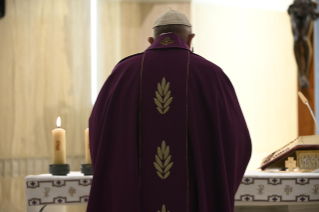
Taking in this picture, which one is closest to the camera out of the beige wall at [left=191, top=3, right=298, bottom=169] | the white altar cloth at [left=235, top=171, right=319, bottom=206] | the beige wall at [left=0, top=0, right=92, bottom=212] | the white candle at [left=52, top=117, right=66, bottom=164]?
the white altar cloth at [left=235, top=171, right=319, bottom=206]

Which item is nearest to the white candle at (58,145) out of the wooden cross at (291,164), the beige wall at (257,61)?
the wooden cross at (291,164)

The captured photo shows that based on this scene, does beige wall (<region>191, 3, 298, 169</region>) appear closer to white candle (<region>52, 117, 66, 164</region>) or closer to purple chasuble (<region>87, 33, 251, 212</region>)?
white candle (<region>52, 117, 66, 164</region>)

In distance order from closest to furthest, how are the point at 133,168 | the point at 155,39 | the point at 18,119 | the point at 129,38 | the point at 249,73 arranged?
the point at 133,168 < the point at 155,39 < the point at 18,119 < the point at 129,38 < the point at 249,73

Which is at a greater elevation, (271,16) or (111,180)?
(271,16)

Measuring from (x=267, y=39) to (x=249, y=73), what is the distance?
46 centimetres

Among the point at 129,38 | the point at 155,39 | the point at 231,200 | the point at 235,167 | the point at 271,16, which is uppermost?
the point at 271,16

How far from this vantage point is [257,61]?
4777 mm

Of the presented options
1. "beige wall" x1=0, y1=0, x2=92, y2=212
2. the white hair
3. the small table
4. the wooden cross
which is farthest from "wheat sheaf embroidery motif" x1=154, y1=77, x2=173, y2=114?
"beige wall" x1=0, y1=0, x2=92, y2=212

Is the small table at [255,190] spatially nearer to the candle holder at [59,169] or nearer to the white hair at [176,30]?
the candle holder at [59,169]

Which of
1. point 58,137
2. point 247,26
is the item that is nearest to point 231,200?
point 58,137

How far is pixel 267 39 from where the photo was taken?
4816 mm

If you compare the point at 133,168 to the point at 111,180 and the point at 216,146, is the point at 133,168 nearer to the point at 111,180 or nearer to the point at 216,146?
the point at 111,180

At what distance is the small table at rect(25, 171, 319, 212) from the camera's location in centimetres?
234

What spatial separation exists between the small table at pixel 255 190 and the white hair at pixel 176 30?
919mm
